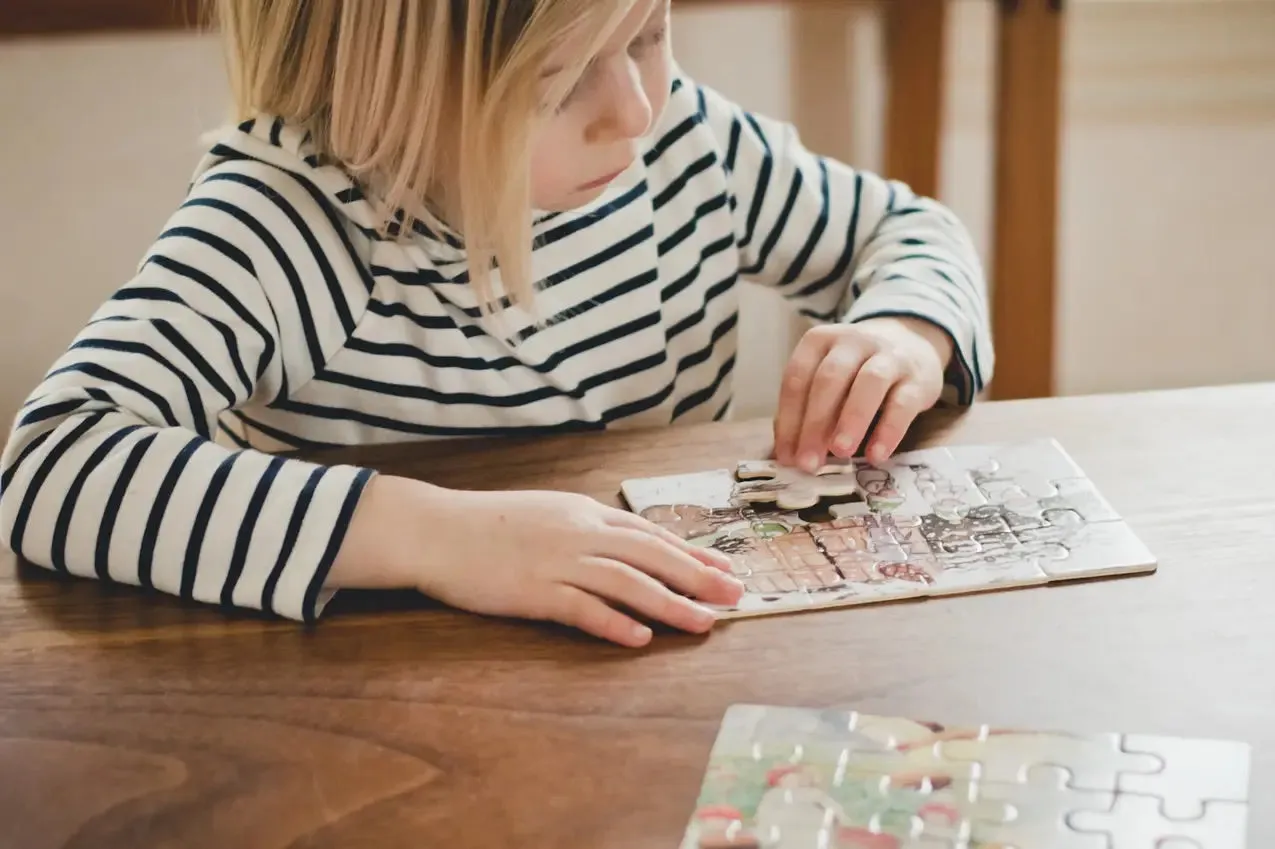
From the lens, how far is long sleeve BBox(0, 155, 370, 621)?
0.71 m

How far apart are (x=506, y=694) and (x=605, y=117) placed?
0.39m

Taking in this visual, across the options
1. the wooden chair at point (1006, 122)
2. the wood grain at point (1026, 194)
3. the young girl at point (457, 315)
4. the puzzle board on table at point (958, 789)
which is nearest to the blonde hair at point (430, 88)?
the young girl at point (457, 315)

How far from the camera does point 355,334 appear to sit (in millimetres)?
940

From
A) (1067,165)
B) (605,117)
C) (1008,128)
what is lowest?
(1067,165)

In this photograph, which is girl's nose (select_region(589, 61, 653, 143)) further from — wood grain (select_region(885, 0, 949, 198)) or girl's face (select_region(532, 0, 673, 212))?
wood grain (select_region(885, 0, 949, 198))

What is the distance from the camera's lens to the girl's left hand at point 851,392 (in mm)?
839

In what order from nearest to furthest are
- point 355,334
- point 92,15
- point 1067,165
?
1. point 355,334
2. point 92,15
3. point 1067,165

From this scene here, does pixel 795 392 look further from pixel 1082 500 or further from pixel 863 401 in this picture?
pixel 1082 500

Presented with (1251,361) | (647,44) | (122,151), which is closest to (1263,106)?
(1251,361)

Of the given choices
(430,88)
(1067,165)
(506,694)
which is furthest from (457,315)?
(1067,165)

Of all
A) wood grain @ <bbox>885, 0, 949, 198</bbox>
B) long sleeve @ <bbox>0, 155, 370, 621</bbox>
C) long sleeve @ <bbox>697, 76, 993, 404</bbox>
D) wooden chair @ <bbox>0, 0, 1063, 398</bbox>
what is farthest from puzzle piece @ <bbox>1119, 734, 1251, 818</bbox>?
wood grain @ <bbox>885, 0, 949, 198</bbox>

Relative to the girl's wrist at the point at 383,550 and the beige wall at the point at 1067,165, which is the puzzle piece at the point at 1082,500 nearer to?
the girl's wrist at the point at 383,550

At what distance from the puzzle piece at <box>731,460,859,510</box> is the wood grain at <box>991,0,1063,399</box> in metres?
1.13

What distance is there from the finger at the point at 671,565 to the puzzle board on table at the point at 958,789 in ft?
0.37
